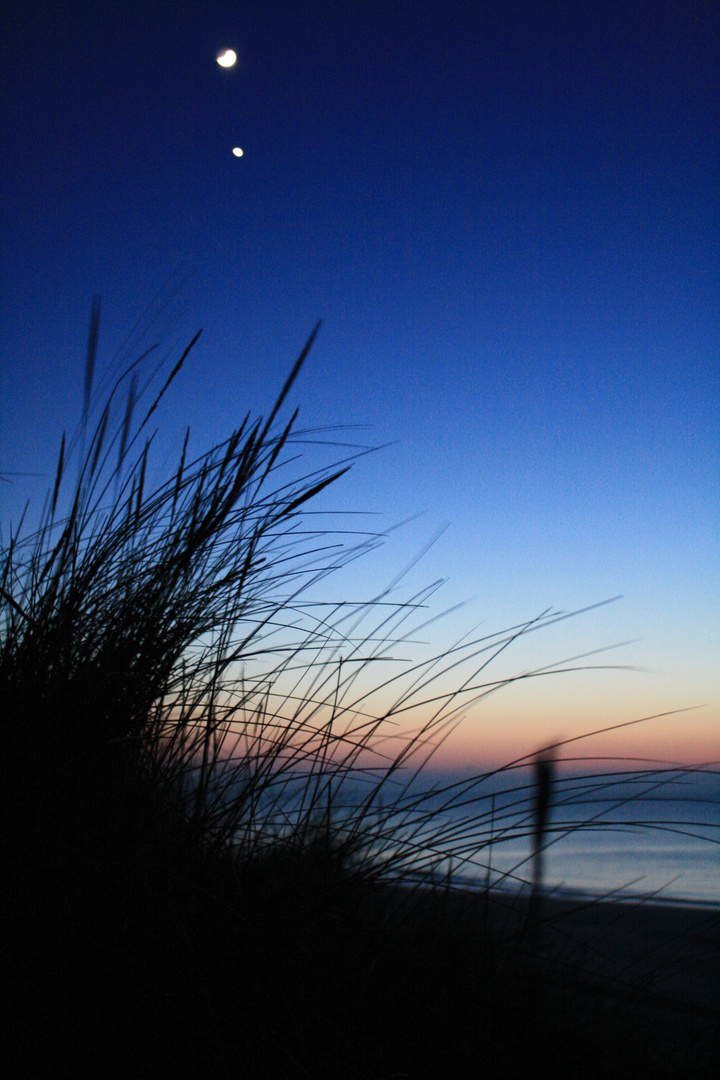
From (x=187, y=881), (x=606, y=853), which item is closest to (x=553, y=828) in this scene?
(x=187, y=881)

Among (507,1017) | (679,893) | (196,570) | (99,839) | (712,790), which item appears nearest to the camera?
(99,839)

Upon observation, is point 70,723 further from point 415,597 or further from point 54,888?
point 415,597

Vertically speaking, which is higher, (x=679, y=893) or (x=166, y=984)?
(x=166, y=984)

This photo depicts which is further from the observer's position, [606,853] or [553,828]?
[606,853]

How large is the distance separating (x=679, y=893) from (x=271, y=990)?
5.62m

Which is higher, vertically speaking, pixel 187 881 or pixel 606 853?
pixel 187 881

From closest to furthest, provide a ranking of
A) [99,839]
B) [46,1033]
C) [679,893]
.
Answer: [46,1033] < [99,839] < [679,893]

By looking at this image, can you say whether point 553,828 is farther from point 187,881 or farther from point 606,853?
point 606,853

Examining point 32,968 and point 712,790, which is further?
point 712,790

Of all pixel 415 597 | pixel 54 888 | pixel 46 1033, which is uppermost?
pixel 415 597

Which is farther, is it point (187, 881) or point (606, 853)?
point (606, 853)

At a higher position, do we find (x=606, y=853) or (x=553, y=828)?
(x=553, y=828)

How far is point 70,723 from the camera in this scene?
0.79m

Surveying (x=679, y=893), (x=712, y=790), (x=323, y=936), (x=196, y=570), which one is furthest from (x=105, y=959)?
(x=712, y=790)
